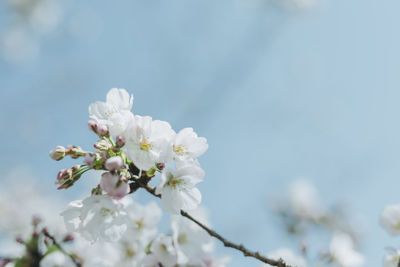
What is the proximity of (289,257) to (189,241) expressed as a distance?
987mm

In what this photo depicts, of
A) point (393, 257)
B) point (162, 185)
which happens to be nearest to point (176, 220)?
point (162, 185)

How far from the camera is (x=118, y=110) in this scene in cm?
158

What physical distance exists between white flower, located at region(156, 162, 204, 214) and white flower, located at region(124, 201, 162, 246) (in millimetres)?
756

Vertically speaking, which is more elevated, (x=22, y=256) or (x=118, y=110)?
(x=118, y=110)

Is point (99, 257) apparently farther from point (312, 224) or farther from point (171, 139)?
point (312, 224)

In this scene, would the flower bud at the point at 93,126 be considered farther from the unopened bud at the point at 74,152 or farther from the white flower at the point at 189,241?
the white flower at the point at 189,241

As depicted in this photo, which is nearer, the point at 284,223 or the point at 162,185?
the point at 162,185

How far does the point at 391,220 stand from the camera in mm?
1790

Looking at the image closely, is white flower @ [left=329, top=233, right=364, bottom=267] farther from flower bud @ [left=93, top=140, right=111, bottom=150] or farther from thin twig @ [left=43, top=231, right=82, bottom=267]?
flower bud @ [left=93, top=140, right=111, bottom=150]

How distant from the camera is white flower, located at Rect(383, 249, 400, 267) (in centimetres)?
163

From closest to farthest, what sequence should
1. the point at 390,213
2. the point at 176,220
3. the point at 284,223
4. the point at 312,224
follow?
the point at 390,213 < the point at 176,220 < the point at 284,223 < the point at 312,224

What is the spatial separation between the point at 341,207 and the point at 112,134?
18.7 feet

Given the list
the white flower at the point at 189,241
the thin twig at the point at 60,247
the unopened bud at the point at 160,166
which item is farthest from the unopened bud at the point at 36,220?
the unopened bud at the point at 160,166

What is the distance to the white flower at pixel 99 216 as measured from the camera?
53.0 inches
